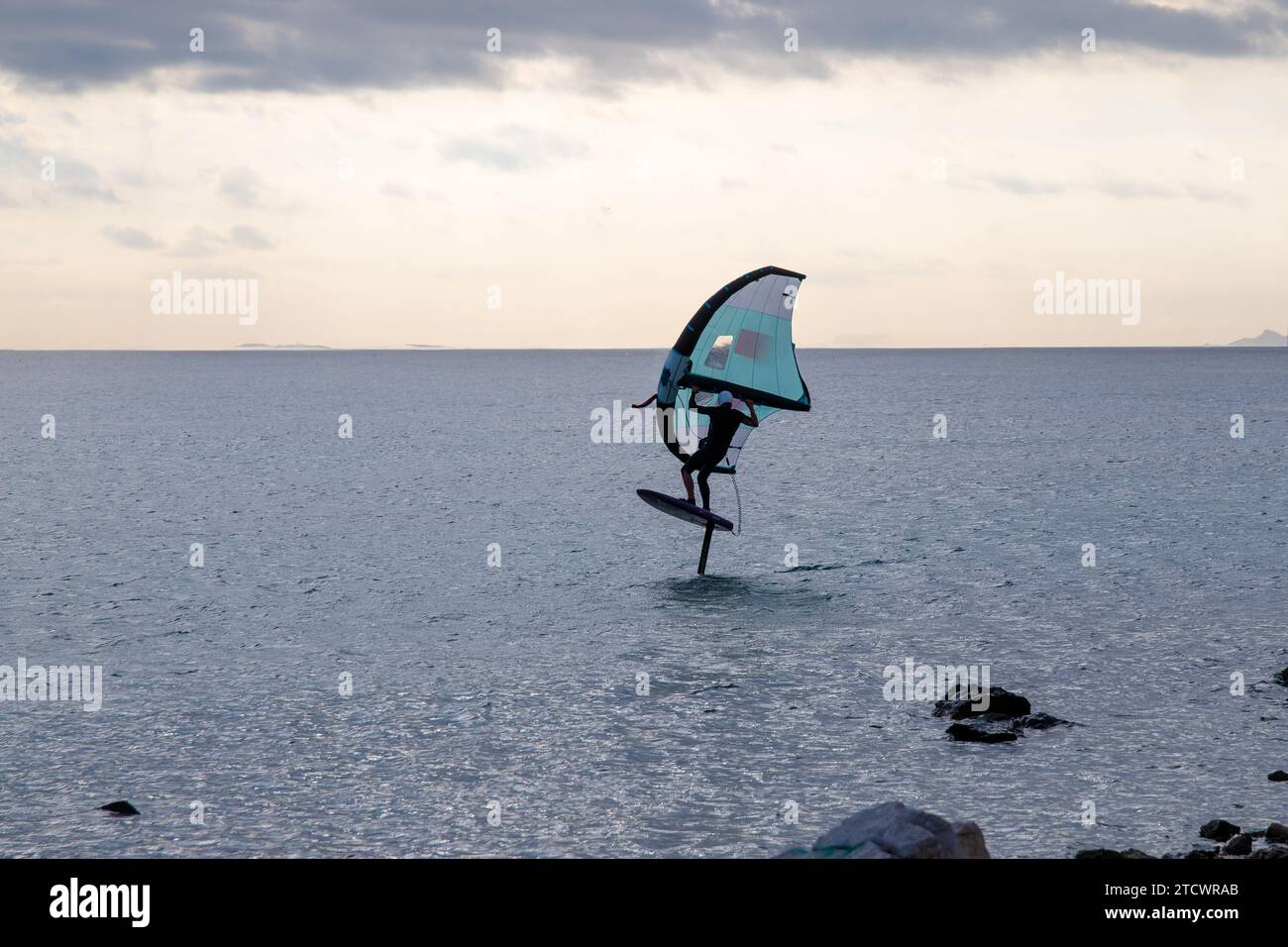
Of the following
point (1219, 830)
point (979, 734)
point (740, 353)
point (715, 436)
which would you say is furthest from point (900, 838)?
point (740, 353)

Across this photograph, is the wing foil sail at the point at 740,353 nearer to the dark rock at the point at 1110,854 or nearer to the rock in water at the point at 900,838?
the dark rock at the point at 1110,854

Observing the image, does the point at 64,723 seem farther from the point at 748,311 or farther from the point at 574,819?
the point at 748,311

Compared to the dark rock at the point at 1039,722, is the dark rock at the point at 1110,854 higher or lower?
lower

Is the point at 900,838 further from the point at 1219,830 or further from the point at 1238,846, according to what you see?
the point at 1219,830

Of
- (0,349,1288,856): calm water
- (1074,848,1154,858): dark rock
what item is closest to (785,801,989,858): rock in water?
(1074,848,1154,858): dark rock

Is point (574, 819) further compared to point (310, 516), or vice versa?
point (310, 516)

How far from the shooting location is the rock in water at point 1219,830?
Answer: 15.4 meters

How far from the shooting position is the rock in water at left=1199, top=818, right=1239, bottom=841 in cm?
1537

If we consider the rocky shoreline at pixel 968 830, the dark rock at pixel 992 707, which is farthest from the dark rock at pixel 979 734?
the dark rock at pixel 992 707

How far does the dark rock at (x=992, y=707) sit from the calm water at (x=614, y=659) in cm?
40
